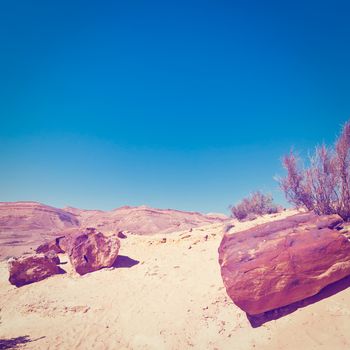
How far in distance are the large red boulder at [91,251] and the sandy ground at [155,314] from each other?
0.38 metres

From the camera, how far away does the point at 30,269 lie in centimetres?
1054

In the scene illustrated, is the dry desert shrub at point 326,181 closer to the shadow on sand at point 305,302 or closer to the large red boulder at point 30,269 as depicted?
the shadow on sand at point 305,302

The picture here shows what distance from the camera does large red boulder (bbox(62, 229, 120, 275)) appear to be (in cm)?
1013

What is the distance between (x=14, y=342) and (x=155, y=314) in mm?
3401

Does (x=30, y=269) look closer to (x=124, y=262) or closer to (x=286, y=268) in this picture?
(x=124, y=262)

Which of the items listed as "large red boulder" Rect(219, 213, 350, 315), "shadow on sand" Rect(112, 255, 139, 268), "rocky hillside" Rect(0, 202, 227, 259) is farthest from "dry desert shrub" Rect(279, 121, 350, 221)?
"rocky hillside" Rect(0, 202, 227, 259)

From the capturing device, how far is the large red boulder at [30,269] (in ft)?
34.1

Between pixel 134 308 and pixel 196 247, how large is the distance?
4.15m

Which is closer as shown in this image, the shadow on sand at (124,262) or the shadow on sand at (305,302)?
the shadow on sand at (305,302)

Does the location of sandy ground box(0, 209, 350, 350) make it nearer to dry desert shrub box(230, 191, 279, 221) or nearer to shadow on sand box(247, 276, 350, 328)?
shadow on sand box(247, 276, 350, 328)

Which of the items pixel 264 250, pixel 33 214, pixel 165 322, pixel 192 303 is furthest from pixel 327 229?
pixel 33 214

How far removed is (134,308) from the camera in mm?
7457

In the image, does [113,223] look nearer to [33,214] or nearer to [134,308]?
[33,214]

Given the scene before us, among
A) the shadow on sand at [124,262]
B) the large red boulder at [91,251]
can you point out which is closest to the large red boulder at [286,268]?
the shadow on sand at [124,262]
